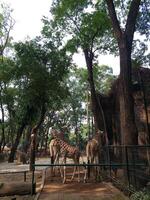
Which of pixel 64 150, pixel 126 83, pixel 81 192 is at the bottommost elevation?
pixel 81 192

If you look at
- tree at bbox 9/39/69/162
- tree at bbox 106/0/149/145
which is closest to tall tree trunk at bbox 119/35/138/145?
tree at bbox 106/0/149/145

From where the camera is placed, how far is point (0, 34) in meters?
37.9

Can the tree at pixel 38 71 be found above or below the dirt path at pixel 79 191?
above

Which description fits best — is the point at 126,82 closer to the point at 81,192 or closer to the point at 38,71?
the point at 81,192

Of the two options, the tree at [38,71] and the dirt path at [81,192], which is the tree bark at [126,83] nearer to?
the dirt path at [81,192]

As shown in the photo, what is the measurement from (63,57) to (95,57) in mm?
6940

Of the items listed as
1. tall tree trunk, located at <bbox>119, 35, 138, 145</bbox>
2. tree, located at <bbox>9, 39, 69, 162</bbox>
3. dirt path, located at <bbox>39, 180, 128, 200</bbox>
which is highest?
tree, located at <bbox>9, 39, 69, 162</bbox>

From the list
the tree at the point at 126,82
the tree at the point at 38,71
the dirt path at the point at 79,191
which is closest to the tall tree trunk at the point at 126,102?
the tree at the point at 126,82

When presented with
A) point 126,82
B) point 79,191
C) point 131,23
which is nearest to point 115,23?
point 131,23

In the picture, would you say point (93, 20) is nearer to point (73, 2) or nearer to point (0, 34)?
point (73, 2)

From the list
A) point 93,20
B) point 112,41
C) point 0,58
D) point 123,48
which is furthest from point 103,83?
point 123,48

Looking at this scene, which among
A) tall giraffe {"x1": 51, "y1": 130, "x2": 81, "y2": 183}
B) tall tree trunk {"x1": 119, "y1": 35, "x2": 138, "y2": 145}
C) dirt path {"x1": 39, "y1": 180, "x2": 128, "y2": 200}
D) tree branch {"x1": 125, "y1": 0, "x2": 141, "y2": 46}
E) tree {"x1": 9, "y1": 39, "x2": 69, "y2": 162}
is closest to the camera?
dirt path {"x1": 39, "y1": 180, "x2": 128, "y2": 200}

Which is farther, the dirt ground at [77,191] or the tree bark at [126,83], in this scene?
the tree bark at [126,83]

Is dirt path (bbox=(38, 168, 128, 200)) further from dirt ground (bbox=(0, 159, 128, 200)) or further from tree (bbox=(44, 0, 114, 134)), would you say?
Result: tree (bbox=(44, 0, 114, 134))
